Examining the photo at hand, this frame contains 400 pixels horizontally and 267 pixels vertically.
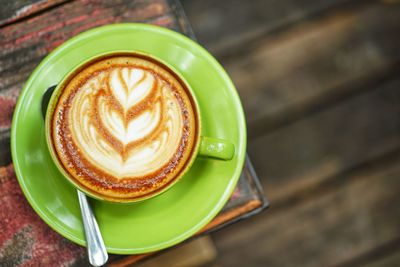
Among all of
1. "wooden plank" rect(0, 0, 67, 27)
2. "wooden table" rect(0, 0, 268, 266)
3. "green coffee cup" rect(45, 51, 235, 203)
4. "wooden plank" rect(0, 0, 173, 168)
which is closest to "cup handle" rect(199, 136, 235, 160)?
"green coffee cup" rect(45, 51, 235, 203)

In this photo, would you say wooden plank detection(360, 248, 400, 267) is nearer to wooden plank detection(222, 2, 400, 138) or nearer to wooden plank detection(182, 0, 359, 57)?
wooden plank detection(222, 2, 400, 138)

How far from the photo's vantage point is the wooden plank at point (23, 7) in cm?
89

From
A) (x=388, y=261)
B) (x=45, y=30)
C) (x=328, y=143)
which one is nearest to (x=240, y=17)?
(x=328, y=143)

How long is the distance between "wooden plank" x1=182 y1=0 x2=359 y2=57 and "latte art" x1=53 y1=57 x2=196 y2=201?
22.7 inches

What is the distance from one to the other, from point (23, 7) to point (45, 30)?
0.06 meters

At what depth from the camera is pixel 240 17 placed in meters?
1.33

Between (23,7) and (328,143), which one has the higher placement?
(23,7)

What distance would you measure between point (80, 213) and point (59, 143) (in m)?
0.13

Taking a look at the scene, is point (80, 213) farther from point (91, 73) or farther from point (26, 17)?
point (26, 17)

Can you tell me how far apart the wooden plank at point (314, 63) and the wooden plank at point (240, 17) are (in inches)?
1.0

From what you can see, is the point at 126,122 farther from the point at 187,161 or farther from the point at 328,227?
the point at 328,227

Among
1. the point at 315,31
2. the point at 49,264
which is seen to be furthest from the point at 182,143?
the point at 315,31

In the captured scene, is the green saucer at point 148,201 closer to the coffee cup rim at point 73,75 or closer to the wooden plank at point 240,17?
the coffee cup rim at point 73,75

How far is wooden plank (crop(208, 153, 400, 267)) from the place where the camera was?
131cm
